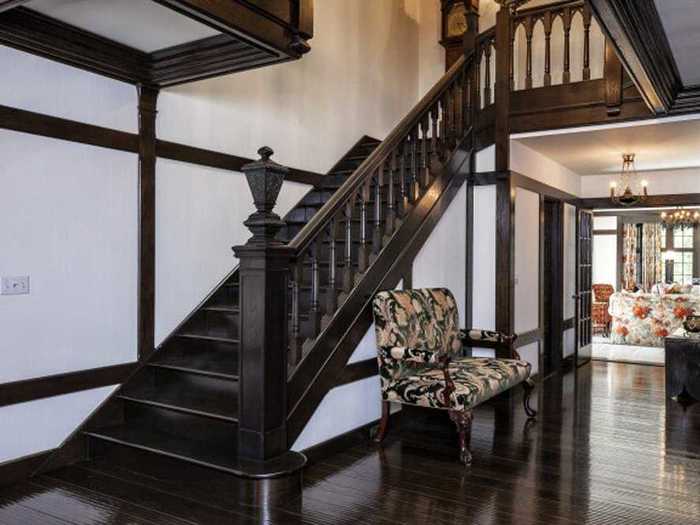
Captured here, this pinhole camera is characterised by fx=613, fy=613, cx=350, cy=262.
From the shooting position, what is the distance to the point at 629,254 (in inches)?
590

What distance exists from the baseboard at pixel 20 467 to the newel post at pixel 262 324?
120cm

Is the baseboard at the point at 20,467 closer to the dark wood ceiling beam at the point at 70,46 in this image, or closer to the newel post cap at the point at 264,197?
the newel post cap at the point at 264,197

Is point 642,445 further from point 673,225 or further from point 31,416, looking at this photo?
point 673,225

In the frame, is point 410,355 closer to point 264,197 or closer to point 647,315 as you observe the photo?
point 264,197

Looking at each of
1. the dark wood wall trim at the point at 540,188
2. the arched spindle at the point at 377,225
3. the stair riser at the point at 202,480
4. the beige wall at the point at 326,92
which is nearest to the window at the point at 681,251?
the dark wood wall trim at the point at 540,188

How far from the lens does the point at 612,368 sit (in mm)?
7371

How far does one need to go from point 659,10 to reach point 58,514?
387 centimetres

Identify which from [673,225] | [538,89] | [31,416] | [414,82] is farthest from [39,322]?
[673,225]

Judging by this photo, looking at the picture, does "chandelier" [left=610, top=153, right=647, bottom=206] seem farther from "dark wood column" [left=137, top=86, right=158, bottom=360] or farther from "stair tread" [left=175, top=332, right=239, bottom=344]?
"dark wood column" [left=137, top=86, right=158, bottom=360]

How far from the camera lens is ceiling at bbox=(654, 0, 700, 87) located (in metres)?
2.98

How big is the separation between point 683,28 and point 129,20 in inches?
117

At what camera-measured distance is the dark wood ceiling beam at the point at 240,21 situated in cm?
291

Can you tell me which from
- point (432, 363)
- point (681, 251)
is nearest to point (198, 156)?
point (432, 363)

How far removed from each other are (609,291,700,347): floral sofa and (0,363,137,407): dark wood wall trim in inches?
302
